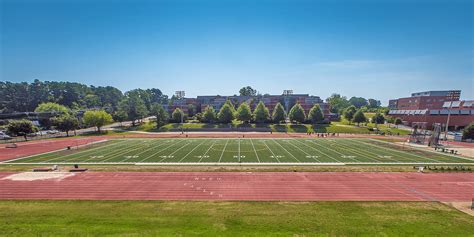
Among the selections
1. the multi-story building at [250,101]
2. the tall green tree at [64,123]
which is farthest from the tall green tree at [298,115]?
the tall green tree at [64,123]

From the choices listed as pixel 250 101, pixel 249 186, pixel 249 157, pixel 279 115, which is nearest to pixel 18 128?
pixel 249 157

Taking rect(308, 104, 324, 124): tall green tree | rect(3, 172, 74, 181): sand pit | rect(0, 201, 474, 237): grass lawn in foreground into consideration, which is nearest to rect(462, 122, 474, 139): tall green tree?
rect(308, 104, 324, 124): tall green tree

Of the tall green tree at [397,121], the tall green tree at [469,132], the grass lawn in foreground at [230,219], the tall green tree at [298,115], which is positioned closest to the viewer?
the grass lawn in foreground at [230,219]

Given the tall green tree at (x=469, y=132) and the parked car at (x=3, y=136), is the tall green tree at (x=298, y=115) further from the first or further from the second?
the parked car at (x=3, y=136)

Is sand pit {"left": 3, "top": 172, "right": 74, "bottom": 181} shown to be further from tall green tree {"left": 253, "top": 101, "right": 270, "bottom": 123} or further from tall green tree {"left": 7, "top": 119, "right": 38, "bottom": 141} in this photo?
tall green tree {"left": 253, "top": 101, "right": 270, "bottom": 123}

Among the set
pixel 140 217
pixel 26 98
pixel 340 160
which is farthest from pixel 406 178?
pixel 26 98

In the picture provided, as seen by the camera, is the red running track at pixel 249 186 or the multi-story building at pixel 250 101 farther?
the multi-story building at pixel 250 101
